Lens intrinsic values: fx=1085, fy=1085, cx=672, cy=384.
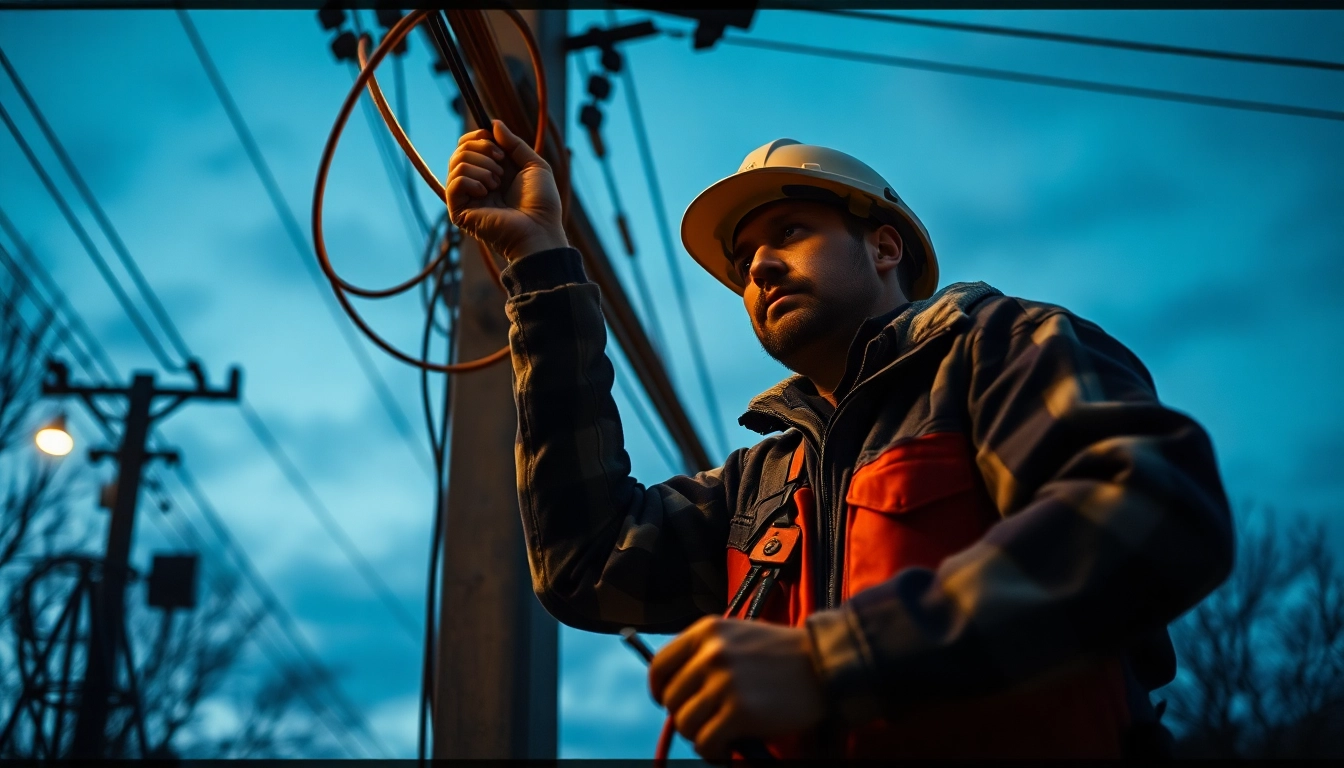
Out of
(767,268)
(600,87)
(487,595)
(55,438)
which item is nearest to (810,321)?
(767,268)

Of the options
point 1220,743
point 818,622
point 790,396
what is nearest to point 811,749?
point 818,622

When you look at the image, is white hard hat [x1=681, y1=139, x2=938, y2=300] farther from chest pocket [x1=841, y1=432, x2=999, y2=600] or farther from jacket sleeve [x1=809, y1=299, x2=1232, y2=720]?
jacket sleeve [x1=809, y1=299, x2=1232, y2=720]

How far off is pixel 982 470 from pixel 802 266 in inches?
27.5

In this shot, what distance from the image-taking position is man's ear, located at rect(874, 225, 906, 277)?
7.58 ft

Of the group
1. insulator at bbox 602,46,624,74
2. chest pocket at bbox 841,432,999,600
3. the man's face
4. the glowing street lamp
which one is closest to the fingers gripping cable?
the man's face

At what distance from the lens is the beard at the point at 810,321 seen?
6.89 feet

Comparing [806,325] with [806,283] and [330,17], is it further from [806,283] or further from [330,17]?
[330,17]

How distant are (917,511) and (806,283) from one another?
2.19 feet

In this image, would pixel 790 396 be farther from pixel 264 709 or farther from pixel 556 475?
pixel 264 709

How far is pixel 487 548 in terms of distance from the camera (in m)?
3.62

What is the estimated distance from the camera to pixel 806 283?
84.1 inches

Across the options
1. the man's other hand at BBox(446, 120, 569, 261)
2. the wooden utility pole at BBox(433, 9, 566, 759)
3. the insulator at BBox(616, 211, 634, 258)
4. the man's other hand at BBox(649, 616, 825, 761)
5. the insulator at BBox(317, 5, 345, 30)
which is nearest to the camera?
the man's other hand at BBox(649, 616, 825, 761)

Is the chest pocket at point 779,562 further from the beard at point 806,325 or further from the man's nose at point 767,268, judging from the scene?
the man's nose at point 767,268

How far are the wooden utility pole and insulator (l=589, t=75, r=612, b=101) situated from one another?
155 centimetres
